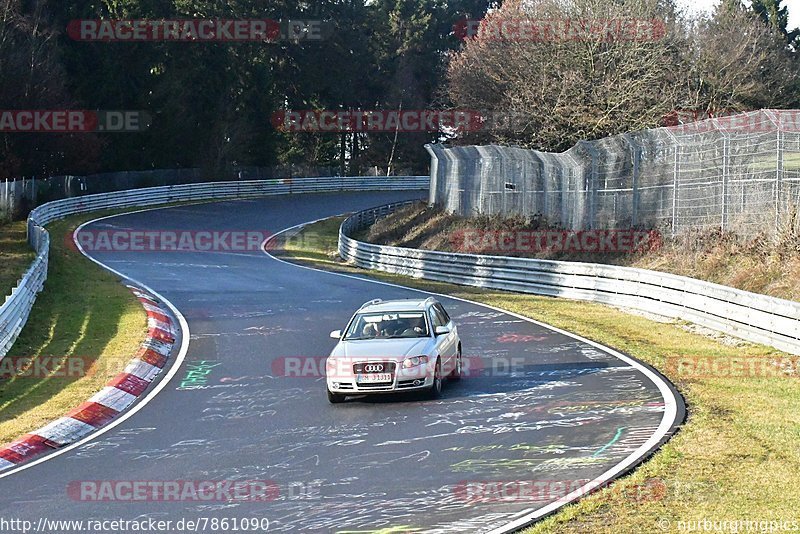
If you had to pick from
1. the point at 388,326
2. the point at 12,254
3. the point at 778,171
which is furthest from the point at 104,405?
the point at 12,254

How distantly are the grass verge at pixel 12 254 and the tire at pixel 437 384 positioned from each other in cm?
1556

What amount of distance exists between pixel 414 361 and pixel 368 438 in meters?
2.44

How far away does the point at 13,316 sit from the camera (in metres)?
21.7

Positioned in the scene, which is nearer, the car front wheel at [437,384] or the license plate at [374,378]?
the license plate at [374,378]

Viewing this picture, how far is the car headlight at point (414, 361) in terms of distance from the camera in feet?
49.6

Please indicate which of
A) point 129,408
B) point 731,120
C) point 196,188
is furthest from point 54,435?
point 196,188

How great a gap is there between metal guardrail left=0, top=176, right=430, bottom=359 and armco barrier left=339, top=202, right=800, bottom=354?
12.1 meters

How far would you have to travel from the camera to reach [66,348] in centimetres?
2173

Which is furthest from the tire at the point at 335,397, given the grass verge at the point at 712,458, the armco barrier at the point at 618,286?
the armco barrier at the point at 618,286

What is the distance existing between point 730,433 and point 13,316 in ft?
49.8

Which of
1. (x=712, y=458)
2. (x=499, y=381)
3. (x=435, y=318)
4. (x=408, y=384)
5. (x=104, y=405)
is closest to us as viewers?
(x=712, y=458)

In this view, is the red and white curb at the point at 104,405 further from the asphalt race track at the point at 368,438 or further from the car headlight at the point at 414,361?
the car headlight at the point at 414,361

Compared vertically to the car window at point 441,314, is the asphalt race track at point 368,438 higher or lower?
lower

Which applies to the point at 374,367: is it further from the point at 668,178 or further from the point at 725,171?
the point at 668,178
